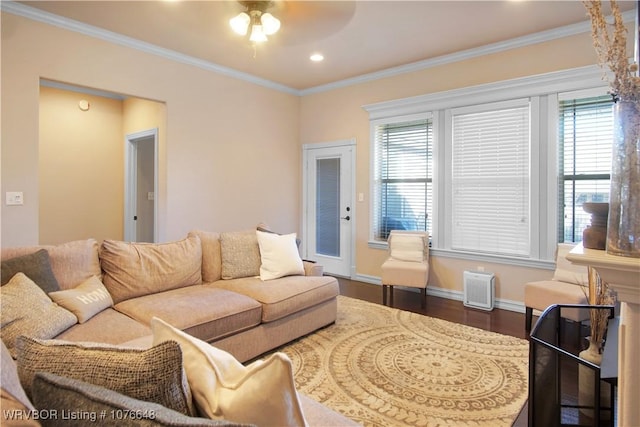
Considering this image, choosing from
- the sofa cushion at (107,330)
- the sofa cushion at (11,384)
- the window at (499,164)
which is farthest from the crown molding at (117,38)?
the sofa cushion at (11,384)

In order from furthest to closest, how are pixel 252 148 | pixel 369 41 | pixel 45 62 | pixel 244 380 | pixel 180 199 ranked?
1. pixel 252 148
2. pixel 180 199
3. pixel 369 41
4. pixel 45 62
5. pixel 244 380

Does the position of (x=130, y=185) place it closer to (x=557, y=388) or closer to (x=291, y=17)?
(x=291, y=17)

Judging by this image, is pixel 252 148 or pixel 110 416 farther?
pixel 252 148

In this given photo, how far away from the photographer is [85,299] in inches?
84.5

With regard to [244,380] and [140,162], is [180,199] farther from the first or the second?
[244,380]

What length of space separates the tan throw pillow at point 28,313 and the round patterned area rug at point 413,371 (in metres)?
1.44

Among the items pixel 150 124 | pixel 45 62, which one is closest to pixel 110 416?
pixel 45 62

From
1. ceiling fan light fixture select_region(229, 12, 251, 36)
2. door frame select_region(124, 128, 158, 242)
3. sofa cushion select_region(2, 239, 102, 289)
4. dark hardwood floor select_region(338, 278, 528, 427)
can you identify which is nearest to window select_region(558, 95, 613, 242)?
dark hardwood floor select_region(338, 278, 528, 427)

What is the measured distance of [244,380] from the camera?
0.83 m

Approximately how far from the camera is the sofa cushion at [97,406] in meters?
0.66

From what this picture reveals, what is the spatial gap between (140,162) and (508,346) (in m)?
5.40

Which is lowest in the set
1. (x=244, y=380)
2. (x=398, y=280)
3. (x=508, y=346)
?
(x=508, y=346)

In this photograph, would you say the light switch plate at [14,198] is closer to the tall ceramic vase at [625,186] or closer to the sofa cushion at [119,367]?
the sofa cushion at [119,367]

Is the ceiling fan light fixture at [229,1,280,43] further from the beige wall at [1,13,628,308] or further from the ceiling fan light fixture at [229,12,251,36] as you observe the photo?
the beige wall at [1,13,628,308]
